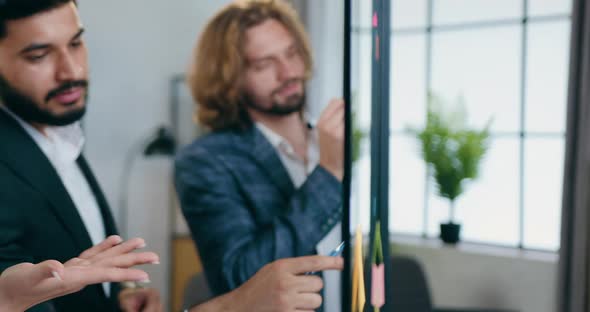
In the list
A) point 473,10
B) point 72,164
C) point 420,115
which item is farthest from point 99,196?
point 473,10

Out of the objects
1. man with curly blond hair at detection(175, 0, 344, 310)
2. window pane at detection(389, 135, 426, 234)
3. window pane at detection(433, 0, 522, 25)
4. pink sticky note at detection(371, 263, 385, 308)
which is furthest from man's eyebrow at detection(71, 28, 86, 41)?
window pane at detection(433, 0, 522, 25)

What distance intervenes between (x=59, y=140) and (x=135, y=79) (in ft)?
0.32

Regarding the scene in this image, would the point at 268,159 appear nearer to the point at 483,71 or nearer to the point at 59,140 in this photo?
the point at 59,140

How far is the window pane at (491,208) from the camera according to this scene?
2.14 m

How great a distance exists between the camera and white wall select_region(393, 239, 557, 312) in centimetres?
166

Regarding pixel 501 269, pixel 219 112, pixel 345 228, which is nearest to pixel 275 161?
pixel 219 112

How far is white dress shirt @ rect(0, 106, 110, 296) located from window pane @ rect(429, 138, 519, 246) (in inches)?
72.1

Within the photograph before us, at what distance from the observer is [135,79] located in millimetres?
473

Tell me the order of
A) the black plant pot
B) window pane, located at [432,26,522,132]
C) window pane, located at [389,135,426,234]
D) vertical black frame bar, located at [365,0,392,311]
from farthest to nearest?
window pane, located at [389,135,426,234] → window pane, located at [432,26,522,132] → the black plant pot → vertical black frame bar, located at [365,0,392,311]

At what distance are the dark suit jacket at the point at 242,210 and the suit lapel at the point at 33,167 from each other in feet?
0.44

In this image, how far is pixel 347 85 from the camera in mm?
363

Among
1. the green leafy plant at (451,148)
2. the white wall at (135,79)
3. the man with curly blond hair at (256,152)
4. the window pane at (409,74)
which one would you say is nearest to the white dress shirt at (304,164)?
the man with curly blond hair at (256,152)

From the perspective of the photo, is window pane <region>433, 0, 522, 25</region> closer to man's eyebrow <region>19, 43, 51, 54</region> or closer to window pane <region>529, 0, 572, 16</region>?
window pane <region>529, 0, 572, 16</region>

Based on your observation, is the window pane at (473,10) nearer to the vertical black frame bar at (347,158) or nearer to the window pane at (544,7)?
the window pane at (544,7)
